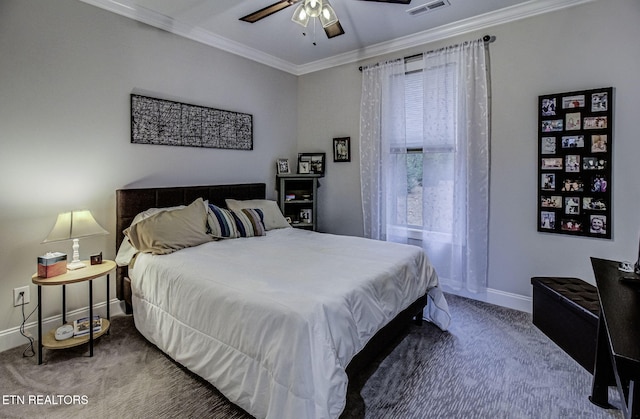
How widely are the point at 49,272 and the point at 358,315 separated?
7.04ft

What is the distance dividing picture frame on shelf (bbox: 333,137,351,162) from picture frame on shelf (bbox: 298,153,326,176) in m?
0.20

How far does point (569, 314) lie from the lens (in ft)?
7.66

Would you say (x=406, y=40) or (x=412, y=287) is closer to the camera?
(x=412, y=287)

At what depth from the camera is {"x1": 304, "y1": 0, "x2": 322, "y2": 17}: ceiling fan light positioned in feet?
7.43

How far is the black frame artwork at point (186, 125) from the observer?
10.0 feet

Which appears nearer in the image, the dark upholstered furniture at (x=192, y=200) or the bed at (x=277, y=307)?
the bed at (x=277, y=307)

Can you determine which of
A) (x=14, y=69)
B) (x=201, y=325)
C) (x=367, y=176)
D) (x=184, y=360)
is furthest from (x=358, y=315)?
(x=14, y=69)

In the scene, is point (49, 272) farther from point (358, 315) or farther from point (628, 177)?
point (628, 177)

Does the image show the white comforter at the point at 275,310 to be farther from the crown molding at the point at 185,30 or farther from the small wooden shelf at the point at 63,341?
the crown molding at the point at 185,30

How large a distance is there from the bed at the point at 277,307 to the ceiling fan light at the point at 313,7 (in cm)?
175

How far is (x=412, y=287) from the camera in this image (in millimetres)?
2416

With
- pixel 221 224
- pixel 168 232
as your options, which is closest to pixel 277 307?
pixel 168 232

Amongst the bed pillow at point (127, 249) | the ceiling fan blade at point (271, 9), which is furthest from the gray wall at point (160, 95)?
the ceiling fan blade at point (271, 9)

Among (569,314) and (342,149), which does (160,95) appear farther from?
(569,314)
